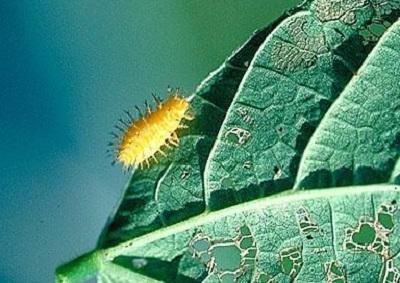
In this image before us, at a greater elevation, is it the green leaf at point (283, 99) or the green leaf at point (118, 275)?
the green leaf at point (283, 99)

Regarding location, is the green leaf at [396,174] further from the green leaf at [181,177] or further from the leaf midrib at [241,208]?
the green leaf at [181,177]

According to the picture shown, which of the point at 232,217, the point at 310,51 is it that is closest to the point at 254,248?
the point at 232,217

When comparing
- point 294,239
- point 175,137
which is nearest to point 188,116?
point 175,137

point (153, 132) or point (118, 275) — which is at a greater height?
point (153, 132)

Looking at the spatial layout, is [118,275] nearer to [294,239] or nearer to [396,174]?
[294,239]

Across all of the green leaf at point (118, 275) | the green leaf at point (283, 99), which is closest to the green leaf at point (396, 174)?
the green leaf at point (283, 99)

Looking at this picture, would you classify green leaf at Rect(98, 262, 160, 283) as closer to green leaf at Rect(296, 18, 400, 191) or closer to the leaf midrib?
the leaf midrib
